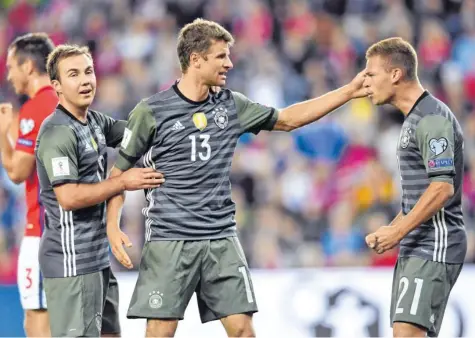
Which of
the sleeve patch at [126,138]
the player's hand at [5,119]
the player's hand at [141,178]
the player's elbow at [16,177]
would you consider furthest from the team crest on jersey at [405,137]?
the player's hand at [5,119]

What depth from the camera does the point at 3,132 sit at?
709 cm

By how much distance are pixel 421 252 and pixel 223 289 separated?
3.76ft

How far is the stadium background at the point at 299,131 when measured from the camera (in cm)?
956

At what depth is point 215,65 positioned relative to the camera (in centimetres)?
633

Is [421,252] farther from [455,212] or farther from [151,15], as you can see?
[151,15]

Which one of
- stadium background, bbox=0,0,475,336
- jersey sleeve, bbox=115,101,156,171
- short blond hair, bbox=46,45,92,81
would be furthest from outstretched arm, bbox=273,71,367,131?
stadium background, bbox=0,0,475,336

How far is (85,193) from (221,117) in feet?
2.93

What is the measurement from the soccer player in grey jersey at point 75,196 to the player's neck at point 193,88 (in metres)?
→ 0.49

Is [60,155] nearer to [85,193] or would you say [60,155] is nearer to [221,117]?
[85,193]

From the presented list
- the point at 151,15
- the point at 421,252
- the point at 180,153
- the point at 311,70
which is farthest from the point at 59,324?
the point at 151,15

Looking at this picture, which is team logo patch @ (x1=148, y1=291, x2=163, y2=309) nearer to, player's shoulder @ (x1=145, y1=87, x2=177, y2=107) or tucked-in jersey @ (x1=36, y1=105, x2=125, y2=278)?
tucked-in jersey @ (x1=36, y1=105, x2=125, y2=278)

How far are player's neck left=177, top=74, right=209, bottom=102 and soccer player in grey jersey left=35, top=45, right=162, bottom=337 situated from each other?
1.60 feet

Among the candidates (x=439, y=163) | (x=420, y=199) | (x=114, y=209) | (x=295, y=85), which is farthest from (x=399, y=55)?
(x=295, y=85)

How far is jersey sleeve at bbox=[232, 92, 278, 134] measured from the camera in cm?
648
